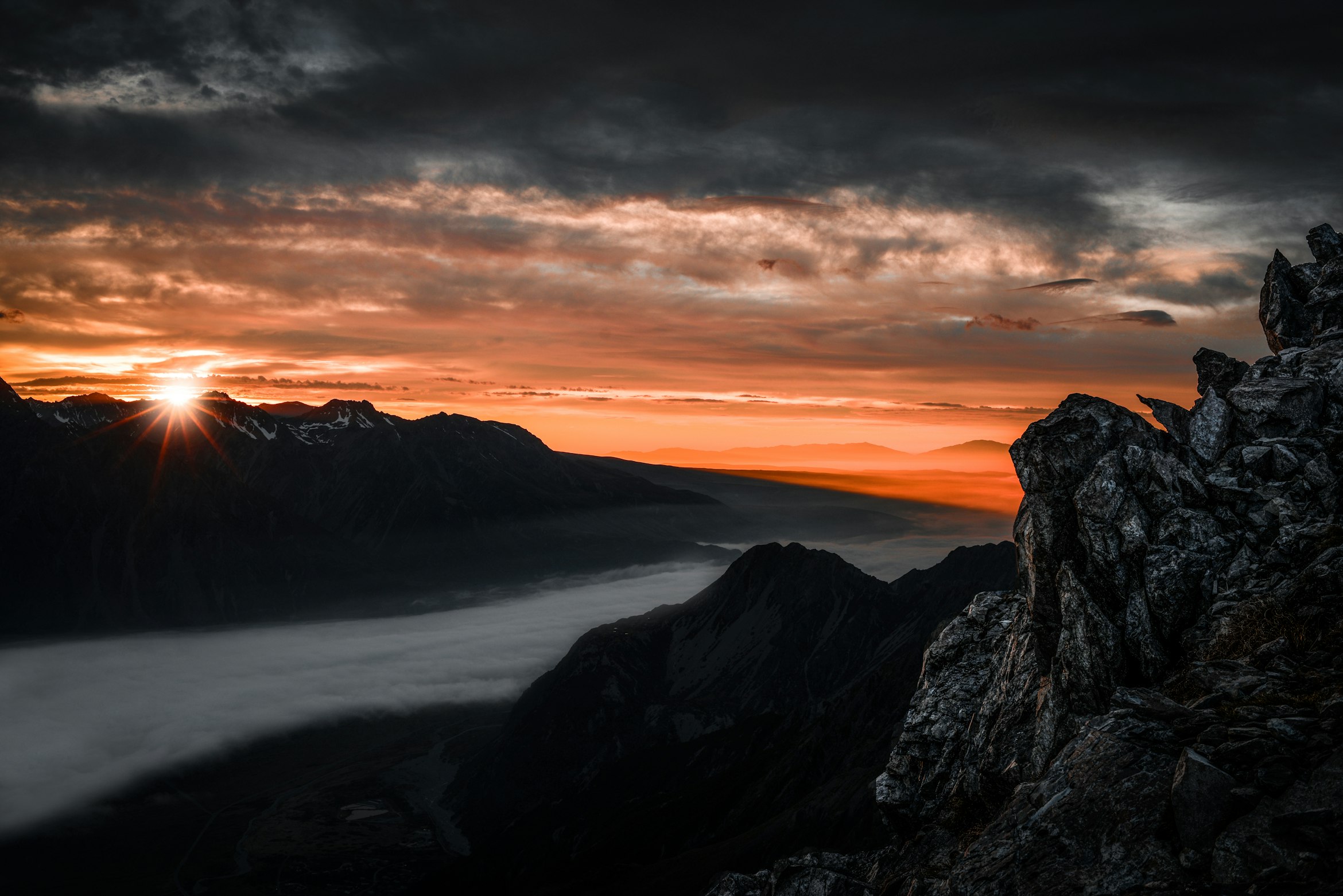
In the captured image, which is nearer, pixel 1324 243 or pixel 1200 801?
pixel 1200 801

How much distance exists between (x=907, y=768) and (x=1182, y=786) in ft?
74.5

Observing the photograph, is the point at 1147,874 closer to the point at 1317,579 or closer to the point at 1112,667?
the point at 1112,667

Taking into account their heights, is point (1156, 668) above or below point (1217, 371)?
below

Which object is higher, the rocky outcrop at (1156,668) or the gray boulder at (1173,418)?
the gray boulder at (1173,418)

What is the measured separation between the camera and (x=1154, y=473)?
39.1 m

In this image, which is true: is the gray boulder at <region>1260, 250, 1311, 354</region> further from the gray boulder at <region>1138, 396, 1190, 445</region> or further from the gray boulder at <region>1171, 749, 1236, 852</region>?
the gray boulder at <region>1171, 749, 1236, 852</region>

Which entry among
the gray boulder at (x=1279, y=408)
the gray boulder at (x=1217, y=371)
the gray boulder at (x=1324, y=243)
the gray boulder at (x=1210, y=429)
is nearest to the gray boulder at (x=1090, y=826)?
the gray boulder at (x=1210, y=429)

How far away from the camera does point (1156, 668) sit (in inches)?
1340

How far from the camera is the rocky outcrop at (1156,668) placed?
73.7ft

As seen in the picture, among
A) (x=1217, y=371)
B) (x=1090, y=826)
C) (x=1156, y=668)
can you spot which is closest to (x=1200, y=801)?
(x=1090, y=826)

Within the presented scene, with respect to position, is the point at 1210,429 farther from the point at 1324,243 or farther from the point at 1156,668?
the point at 1324,243

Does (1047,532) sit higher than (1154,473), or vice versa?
(1154,473)

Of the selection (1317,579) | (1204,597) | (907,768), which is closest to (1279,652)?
(1317,579)

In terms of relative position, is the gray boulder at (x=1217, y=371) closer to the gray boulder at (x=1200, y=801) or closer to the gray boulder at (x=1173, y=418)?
the gray boulder at (x=1173, y=418)
